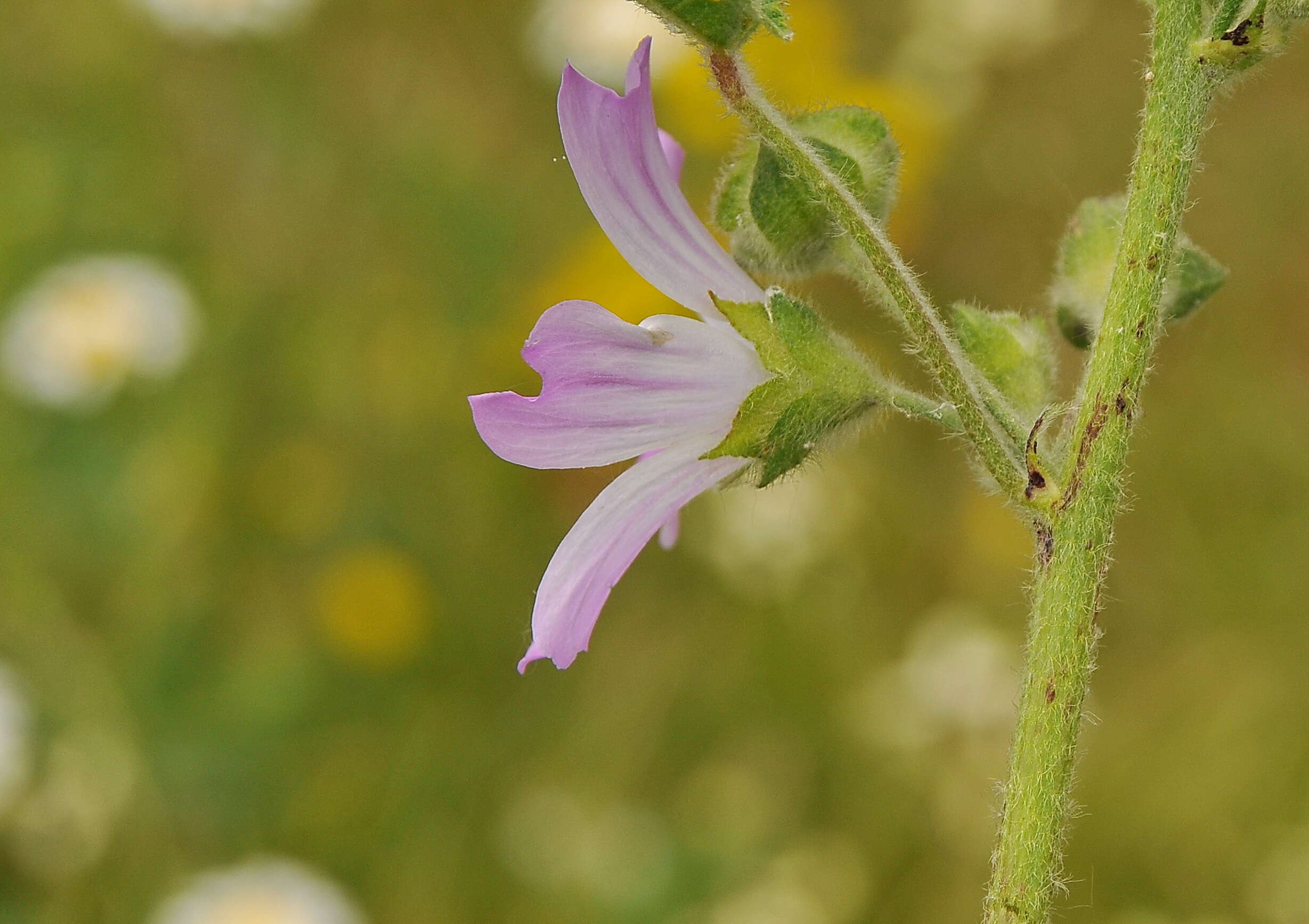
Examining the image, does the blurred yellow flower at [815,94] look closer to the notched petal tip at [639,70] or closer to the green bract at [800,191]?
the green bract at [800,191]

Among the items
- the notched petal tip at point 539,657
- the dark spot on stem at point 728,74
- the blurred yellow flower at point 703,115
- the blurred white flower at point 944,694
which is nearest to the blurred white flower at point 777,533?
the blurred white flower at point 944,694

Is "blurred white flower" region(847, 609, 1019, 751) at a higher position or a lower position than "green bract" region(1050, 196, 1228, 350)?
higher

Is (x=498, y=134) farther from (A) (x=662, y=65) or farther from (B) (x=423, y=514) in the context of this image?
(B) (x=423, y=514)

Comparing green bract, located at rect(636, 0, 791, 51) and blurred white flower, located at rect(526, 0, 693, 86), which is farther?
blurred white flower, located at rect(526, 0, 693, 86)

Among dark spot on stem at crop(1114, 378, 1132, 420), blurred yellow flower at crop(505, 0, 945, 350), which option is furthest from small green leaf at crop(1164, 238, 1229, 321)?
blurred yellow flower at crop(505, 0, 945, 350)

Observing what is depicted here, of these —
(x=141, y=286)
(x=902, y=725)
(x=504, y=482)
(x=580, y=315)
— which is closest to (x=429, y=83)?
(x=141, y=286)

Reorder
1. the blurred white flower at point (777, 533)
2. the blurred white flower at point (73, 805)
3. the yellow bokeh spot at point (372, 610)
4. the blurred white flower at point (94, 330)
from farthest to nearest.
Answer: the blurred white flower at point (94, 330) < the yellow bokeh spot at point (372, 610) < the blurred white flower at point (777, 533) < the blurred white flower at point (73, 805)

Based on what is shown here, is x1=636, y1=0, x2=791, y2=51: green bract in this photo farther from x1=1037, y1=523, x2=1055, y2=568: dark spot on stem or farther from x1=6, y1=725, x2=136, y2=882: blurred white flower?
x1=6, y1=725, x2=136, y2=882: blurred white flower
